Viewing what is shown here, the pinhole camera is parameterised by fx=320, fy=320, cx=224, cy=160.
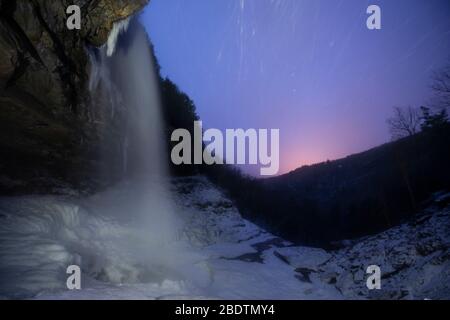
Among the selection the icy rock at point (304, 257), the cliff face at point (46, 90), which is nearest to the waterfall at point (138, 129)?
the cliff face at point (46, 90)

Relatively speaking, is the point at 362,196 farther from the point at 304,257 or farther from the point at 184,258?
the point at 184,258

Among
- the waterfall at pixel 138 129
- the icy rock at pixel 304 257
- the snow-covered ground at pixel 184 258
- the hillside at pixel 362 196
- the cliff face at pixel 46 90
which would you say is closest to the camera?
the snow-covered ground at pixel 184 258

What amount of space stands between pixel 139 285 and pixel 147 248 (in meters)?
5.18

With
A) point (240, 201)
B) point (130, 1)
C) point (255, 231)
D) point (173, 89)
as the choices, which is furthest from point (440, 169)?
point (130, 1)

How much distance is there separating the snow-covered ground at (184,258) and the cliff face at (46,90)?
2.53 m

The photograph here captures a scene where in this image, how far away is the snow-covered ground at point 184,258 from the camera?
7938 mm

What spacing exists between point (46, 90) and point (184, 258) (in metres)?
8.91

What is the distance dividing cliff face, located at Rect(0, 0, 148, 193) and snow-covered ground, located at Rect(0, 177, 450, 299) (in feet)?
8.30

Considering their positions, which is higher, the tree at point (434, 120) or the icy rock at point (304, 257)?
the tree at point (434, 120)

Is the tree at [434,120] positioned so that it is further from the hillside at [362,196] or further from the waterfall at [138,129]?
the waterfall at [138,129]

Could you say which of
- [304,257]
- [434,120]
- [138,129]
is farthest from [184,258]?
[434,120]

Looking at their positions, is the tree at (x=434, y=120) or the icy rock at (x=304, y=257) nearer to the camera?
the icy rock at (x=304, y=257)

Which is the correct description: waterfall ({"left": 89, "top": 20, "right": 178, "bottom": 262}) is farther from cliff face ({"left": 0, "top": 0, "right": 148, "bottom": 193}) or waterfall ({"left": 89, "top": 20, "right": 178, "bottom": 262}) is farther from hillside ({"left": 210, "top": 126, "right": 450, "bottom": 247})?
hillside ({"left": 210, "top": 126, "right": 450, "bottom": 247})

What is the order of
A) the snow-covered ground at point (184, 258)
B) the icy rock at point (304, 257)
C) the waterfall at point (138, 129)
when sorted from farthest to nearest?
the waterfall at point (138, 129) → the icy rock at point (304, 257) → the snow-covered ground at point (184, 258)
